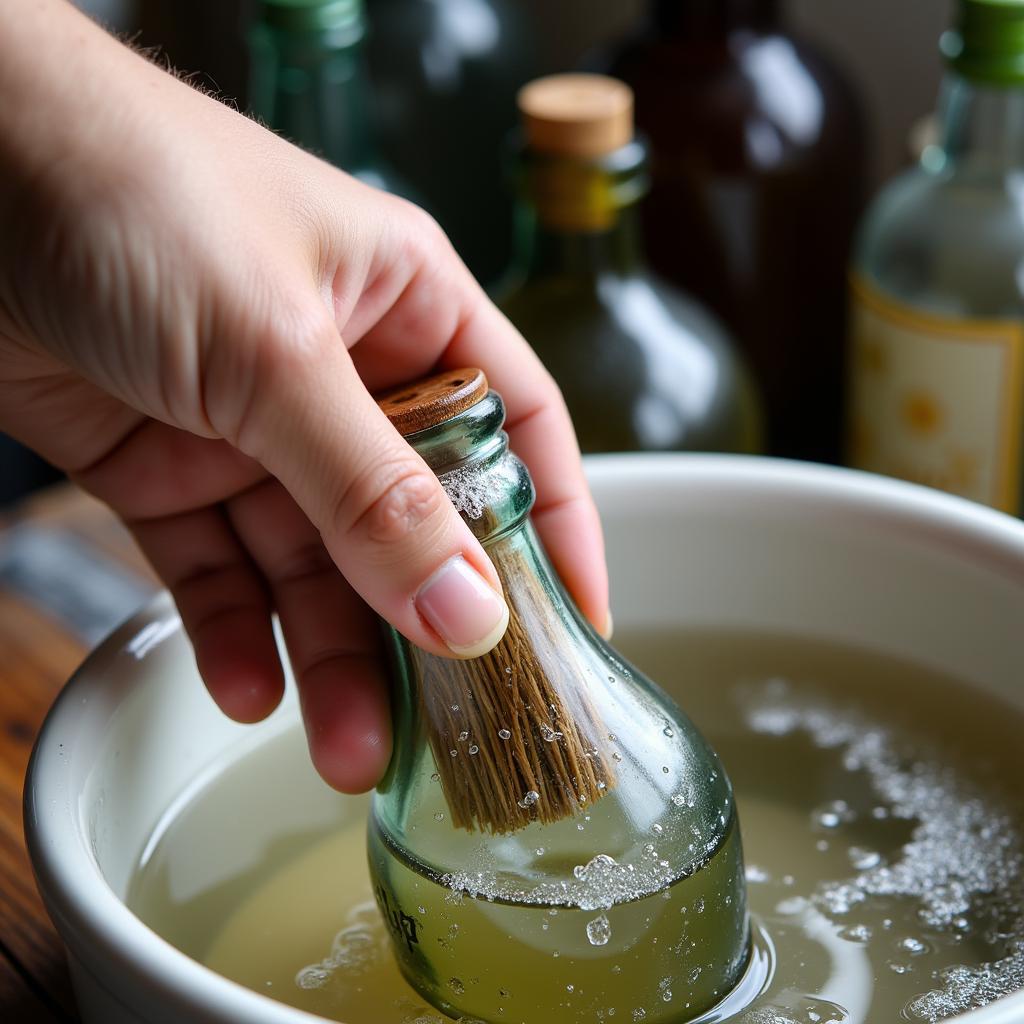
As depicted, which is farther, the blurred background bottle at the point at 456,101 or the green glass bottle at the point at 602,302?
the blurred background bottle at the point at 456,101

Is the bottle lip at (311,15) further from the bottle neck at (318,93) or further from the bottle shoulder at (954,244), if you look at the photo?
the bottle shoulder at (954,244)

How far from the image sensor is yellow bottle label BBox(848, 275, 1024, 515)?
2.31 ft

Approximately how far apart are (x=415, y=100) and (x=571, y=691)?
57 centimetres

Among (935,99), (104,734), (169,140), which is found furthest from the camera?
(935,99)

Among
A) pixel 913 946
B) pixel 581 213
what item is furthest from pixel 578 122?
pixel 913 946

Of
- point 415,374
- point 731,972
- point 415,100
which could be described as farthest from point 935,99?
point 731,972

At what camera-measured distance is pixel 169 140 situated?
0.35m

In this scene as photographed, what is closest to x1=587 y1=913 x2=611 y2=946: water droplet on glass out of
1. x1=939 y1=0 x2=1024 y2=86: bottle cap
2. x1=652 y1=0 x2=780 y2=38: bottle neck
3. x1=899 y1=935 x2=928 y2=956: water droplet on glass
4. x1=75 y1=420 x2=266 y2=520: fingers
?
x1=899 y1=935 x2=928 y2=956: water droplet on glass

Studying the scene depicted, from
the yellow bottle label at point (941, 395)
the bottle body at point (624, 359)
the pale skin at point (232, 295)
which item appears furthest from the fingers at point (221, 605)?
the yellow bottle label at point (941, 395)

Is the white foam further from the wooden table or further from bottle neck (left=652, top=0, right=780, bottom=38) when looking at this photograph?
bottle neck (left=652, top=0, right=780, bottom=38)

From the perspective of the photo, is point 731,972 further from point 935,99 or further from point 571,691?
point 935,99

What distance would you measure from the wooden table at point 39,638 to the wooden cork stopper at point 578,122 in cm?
30

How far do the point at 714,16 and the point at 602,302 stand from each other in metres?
0.21

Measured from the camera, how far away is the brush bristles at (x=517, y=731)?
16.3 inches
